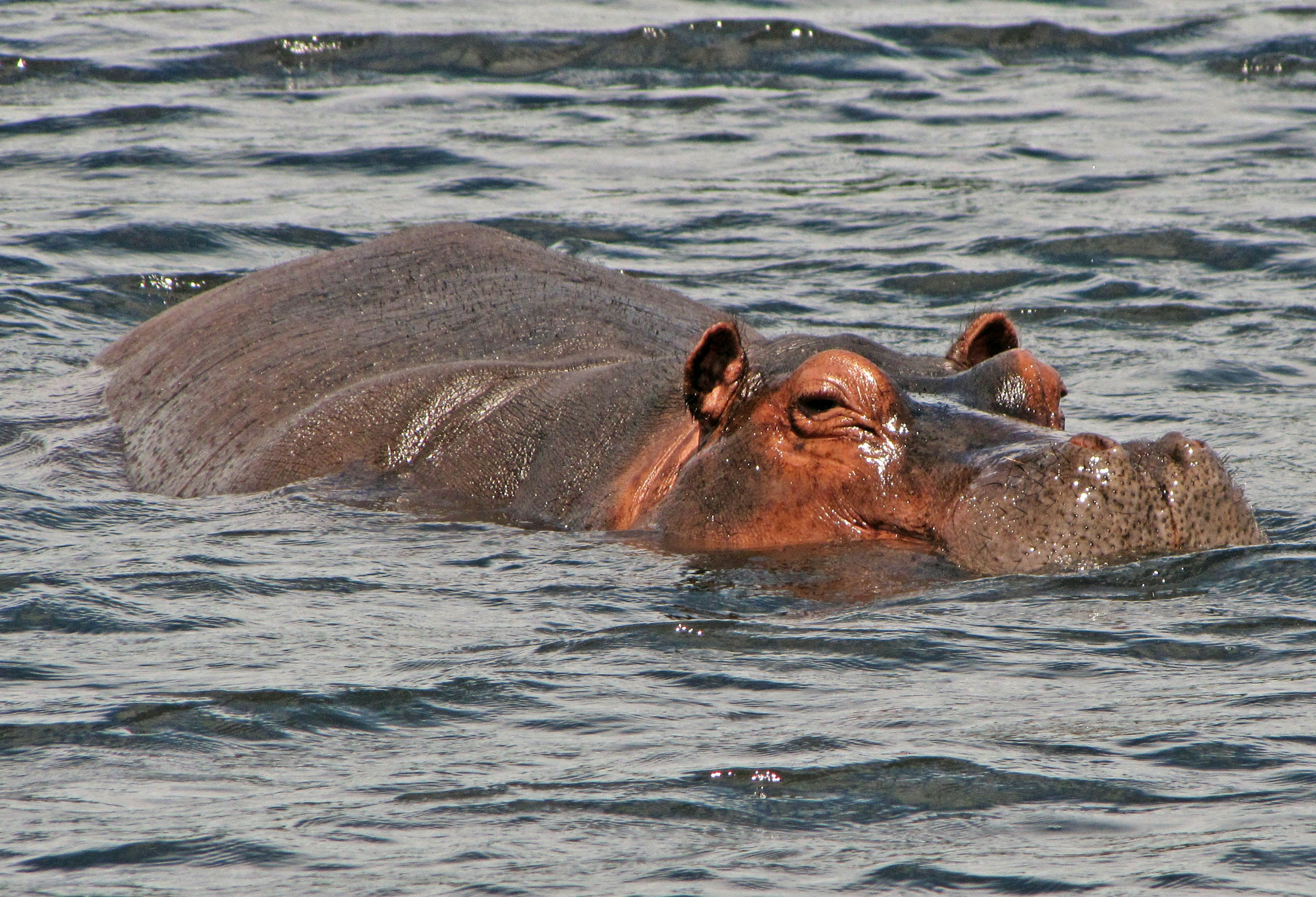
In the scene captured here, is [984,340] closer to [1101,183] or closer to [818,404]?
[818,404]

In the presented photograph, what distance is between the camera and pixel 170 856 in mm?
3871

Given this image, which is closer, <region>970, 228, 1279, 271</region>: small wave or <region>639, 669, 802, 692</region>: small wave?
<region>639, 669, 802, 692</region>: small wave

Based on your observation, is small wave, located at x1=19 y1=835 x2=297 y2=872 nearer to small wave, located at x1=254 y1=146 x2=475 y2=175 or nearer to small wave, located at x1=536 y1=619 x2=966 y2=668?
small wave, located at x1=536 y1=619 x2=966 y2=668

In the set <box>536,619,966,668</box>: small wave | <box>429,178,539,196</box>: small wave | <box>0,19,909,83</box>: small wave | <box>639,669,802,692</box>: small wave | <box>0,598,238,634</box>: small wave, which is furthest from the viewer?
<box>0,19,909,83</box>: small wave

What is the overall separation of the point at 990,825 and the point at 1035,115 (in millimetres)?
12453

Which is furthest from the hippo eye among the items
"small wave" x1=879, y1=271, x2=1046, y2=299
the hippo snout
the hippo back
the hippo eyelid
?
"small wave" x1=879, y1=271, x2=1046, y2=299

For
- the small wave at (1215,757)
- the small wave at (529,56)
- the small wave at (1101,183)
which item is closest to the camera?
the small wave at (1215,757)

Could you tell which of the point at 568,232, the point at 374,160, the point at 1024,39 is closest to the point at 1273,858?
the point at 568,232

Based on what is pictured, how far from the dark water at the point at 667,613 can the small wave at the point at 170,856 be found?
0.04 feet

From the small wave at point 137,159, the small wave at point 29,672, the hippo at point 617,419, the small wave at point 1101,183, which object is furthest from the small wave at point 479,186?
the small wave at point 29,672

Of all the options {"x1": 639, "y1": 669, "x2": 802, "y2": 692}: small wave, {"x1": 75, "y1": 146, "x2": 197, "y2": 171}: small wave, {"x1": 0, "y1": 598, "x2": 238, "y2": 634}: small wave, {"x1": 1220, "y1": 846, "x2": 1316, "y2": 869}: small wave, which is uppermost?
{"x1": 75, "y1": 146, "x2": 197, "y2": 171}: small wave

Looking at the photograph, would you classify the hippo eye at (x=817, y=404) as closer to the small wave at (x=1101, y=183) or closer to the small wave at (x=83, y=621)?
the small wave at (x=83, y=621)

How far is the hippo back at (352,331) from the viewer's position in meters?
7.76

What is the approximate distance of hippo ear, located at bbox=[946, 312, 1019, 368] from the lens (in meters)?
6.75
